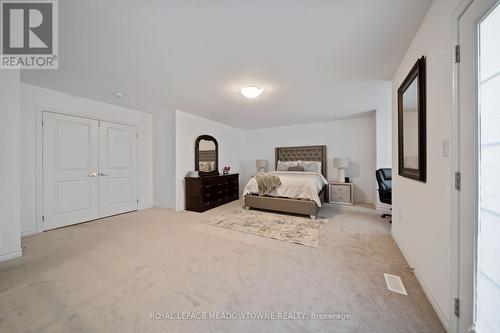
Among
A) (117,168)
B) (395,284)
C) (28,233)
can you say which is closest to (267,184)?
(395,284)

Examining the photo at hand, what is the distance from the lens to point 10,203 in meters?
2.12

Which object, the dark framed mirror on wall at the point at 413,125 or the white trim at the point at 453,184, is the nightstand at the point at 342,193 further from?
the white trim at the point at 453,184

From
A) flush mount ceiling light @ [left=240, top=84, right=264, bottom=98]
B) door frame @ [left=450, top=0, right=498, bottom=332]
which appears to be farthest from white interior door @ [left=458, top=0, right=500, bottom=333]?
flush mount ceiling light @ [left=240, top=84, right=264, bottom=98]

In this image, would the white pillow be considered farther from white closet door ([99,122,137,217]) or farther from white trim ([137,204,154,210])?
white closet door ([99,122,137,217])

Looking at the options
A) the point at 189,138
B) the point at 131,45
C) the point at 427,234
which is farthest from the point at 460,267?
the point at 189,138

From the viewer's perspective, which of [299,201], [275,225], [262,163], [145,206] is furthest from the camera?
[262,163]

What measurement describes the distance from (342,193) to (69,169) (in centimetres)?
592

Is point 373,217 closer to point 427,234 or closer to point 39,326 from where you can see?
point 427,234

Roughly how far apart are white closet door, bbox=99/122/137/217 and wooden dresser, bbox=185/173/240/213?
1296 mm

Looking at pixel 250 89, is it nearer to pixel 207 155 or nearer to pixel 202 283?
pixel 202 283

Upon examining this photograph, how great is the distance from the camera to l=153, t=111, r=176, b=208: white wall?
4.22 m

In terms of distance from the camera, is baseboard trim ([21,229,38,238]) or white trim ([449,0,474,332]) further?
baseboard trim ([21,229,38,238])

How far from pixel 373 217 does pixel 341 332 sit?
3049 mm

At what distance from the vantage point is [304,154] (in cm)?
575
